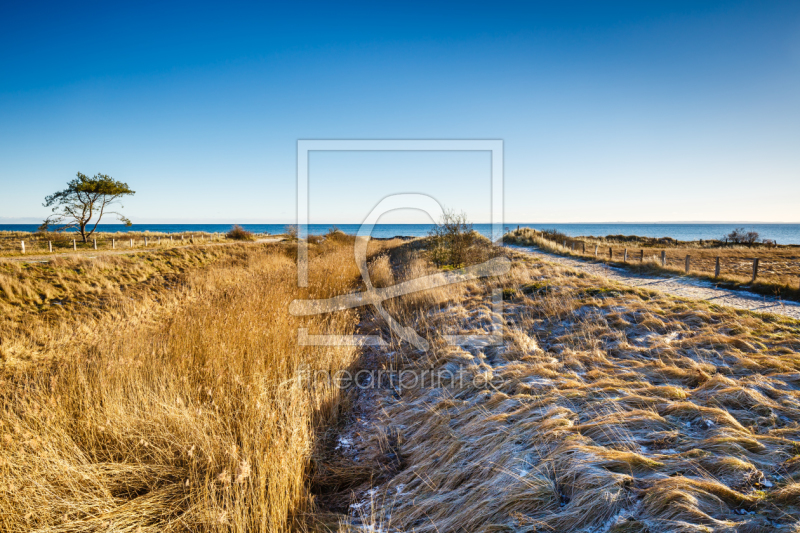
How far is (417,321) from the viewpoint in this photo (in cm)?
754

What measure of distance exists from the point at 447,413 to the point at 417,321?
366cm

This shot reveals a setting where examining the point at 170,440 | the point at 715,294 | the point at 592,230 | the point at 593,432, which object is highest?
the point at 592,230

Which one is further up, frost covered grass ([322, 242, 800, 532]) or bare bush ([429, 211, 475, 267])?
bare bush ([429, 211, 475, 267])

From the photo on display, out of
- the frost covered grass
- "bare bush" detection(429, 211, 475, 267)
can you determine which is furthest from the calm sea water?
the frost covered grass

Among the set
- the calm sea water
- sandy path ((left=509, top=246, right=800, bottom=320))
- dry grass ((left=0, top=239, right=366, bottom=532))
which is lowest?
dry grass ((left=0, top=239, right=366, bottom=532))

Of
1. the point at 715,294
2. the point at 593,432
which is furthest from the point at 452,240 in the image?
the point at 593,432

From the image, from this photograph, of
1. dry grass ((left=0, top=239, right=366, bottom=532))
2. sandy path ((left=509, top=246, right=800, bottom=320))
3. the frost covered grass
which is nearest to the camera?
the frost covered grass

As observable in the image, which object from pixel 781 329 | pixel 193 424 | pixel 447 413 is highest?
pixel 781 329

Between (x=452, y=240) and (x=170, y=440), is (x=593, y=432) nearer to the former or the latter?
(x=170, y=440)

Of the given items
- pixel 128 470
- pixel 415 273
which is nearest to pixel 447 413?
pixel 128 470

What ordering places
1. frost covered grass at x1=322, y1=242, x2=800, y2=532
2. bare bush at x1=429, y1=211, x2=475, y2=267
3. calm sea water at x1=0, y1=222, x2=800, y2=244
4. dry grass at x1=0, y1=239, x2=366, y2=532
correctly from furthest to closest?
calm sea water at x1=0, y1=222, x2=800, y2=244 < bare bush at x1=429, y1=211, x2=475, y2=267 < dry grass at x1=0, y1=239, x2=366, y2=532 < frost covered grass at x1=322, y1=242, x2=800, y2=532

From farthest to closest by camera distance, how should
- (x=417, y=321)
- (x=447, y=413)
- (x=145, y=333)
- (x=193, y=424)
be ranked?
1. (x=417, y=321)
2. (x=145, y=333)
3. (x=447, y=413)
4. (x=193, y=424)

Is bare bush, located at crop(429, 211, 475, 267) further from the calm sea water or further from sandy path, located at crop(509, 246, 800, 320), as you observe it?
the calm sea water

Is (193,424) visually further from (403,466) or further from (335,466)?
(403,466)
